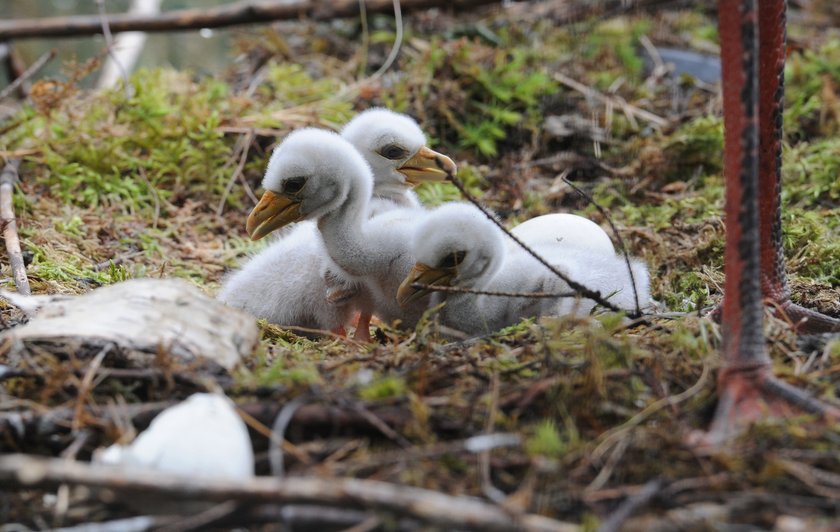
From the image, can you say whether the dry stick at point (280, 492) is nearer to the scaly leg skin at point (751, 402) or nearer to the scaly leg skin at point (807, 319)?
the scaly leg skin at point (751, 402)

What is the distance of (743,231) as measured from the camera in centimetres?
215

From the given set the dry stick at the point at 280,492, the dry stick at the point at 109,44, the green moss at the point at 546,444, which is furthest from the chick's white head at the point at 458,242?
the dry stick at the point at 109,44

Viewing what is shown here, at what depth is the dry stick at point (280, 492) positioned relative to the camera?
1.51m

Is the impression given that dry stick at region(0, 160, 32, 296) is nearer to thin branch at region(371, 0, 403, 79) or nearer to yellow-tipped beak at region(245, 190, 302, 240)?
yellow-tipped beak at region(245, 190, 302, 240)

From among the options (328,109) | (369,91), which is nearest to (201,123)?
(328,109)

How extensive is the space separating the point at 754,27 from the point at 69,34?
5713 millimetres

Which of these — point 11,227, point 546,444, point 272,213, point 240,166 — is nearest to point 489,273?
point 272,213

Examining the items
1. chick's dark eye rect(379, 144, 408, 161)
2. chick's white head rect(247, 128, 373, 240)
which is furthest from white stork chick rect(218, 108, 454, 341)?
chick's white head rect(247, 128, 373, 240)

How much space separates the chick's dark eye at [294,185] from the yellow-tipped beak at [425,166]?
680 mm

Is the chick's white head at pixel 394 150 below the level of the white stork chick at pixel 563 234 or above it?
above

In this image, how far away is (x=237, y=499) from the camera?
1548 mm

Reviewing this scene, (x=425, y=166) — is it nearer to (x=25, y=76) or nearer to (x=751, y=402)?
(x=751, y=402)

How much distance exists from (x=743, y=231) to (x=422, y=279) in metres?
1.13

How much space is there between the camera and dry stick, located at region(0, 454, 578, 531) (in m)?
1.51
